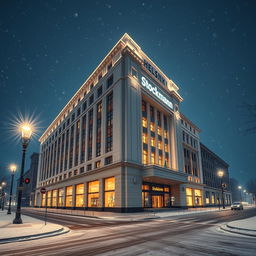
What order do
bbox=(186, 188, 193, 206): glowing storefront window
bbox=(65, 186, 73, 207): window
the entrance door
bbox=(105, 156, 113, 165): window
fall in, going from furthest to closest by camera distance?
bbox=(186, 188, 193, 206): glowing storefront window, bbox=(65, 186, 73, 207): window, the entrance door, bbox=(105, 156, 113, 165): window

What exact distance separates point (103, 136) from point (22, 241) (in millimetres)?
31036

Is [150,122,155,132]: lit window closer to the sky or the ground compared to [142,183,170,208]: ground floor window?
closer to the sky

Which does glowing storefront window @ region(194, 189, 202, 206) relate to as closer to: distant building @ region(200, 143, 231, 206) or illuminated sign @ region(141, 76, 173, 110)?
distant building @ region(200, 143, 231, 206)

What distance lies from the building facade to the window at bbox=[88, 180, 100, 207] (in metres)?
0.07

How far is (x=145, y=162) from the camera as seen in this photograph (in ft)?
130

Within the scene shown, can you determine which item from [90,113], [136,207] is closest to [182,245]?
[136,207]

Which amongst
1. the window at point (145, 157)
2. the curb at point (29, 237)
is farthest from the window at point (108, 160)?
the curb at point (29, 237)

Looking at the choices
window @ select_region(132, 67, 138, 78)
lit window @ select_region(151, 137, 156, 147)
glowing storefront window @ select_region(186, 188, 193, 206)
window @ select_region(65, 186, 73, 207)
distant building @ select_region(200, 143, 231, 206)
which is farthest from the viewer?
distant building @ select_region(200, 143, 231, 206)

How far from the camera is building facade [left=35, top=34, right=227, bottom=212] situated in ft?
115

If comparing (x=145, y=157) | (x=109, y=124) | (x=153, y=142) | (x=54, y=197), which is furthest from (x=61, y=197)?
(x=153, y=142)

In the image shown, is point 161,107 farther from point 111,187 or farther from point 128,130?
point 111,187

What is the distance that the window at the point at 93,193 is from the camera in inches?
1527

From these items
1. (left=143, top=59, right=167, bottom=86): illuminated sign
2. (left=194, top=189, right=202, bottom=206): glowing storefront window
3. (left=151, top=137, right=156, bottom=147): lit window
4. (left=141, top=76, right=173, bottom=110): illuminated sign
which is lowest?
(left=194, top=189, right=202, bottom=206): glowing storefront window

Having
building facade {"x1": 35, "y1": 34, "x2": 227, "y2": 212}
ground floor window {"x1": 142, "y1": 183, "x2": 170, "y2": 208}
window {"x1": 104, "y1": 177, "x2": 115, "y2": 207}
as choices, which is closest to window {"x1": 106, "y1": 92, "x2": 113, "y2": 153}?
building facade {"x1": 35, "y1": 34, "x2": 227, "y2": 212}
